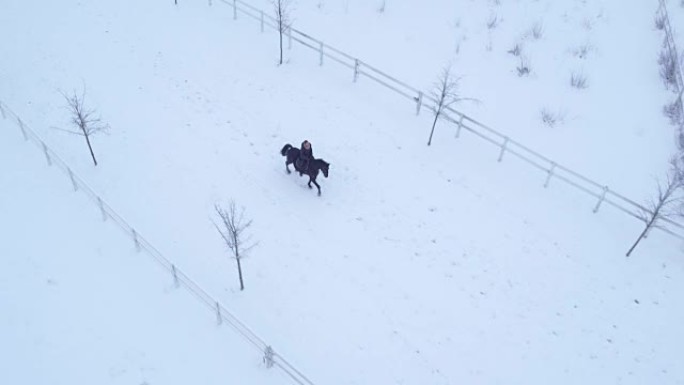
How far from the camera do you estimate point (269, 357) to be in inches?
412

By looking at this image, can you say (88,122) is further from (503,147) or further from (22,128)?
(503,147)

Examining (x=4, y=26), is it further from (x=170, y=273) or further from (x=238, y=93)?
(x=170, y=273)

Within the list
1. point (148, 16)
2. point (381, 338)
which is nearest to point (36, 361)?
point (381, 338)

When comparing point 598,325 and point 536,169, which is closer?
point 598,325

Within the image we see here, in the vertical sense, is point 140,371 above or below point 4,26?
below

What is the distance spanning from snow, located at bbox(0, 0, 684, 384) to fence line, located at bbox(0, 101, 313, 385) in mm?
236

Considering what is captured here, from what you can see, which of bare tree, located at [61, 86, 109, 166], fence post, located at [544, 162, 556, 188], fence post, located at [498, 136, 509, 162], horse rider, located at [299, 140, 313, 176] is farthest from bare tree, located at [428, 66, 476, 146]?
bare tree, located at [61, 86, 109, 166]

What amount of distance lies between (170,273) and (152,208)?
257 centimetres

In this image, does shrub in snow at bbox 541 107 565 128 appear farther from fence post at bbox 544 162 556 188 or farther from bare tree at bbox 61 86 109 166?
bare tree at bbox 61 86 109 166

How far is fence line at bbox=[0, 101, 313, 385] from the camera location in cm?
1060

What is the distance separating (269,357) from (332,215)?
15.7ft

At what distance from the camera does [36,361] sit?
1054 centimetres

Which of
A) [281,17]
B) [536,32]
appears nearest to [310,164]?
[281,17]

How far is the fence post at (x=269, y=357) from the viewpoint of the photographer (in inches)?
406
